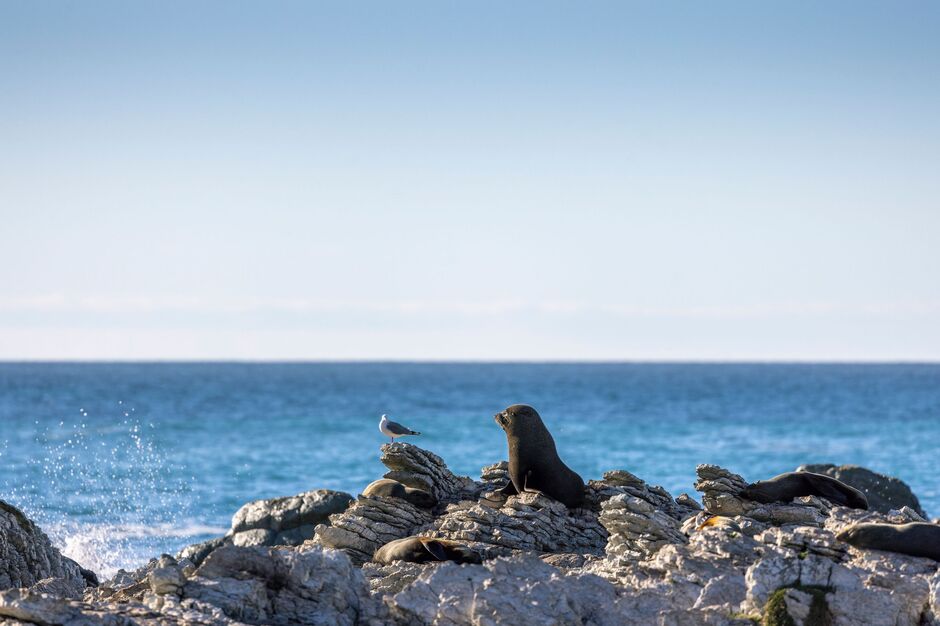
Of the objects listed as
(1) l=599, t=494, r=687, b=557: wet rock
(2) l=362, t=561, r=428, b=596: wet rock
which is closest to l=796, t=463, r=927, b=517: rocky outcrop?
(1) l=599, t=494, r=687, b=557: wet rock

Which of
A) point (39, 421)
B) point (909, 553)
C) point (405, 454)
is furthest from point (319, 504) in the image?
point (39, 421)

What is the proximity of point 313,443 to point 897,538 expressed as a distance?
3739 centimetres

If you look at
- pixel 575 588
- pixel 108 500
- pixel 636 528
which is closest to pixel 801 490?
pixel 636 528

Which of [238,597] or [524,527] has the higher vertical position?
[524,527]

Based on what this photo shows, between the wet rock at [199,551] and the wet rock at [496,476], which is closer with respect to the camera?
the wet rock at [496,476]

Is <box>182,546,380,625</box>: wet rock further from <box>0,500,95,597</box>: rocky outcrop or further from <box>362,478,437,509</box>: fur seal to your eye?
<box>362,478,437,509</box>: fur seal

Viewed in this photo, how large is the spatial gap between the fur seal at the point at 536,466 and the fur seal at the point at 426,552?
2.52 m

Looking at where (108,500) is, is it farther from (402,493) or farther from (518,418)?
(518,418)

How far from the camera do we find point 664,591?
11.3 m

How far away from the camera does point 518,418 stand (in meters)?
16.3

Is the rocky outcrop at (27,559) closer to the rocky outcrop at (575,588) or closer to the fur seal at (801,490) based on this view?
the rocky outcrop at (575,588)

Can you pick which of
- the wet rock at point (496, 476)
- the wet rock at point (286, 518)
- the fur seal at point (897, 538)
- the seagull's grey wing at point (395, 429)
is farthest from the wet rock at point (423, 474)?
the fur seal at point (897, 538)

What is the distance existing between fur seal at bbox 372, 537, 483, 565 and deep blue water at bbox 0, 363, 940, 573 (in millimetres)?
11685

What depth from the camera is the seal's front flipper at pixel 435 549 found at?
41.8 feet
